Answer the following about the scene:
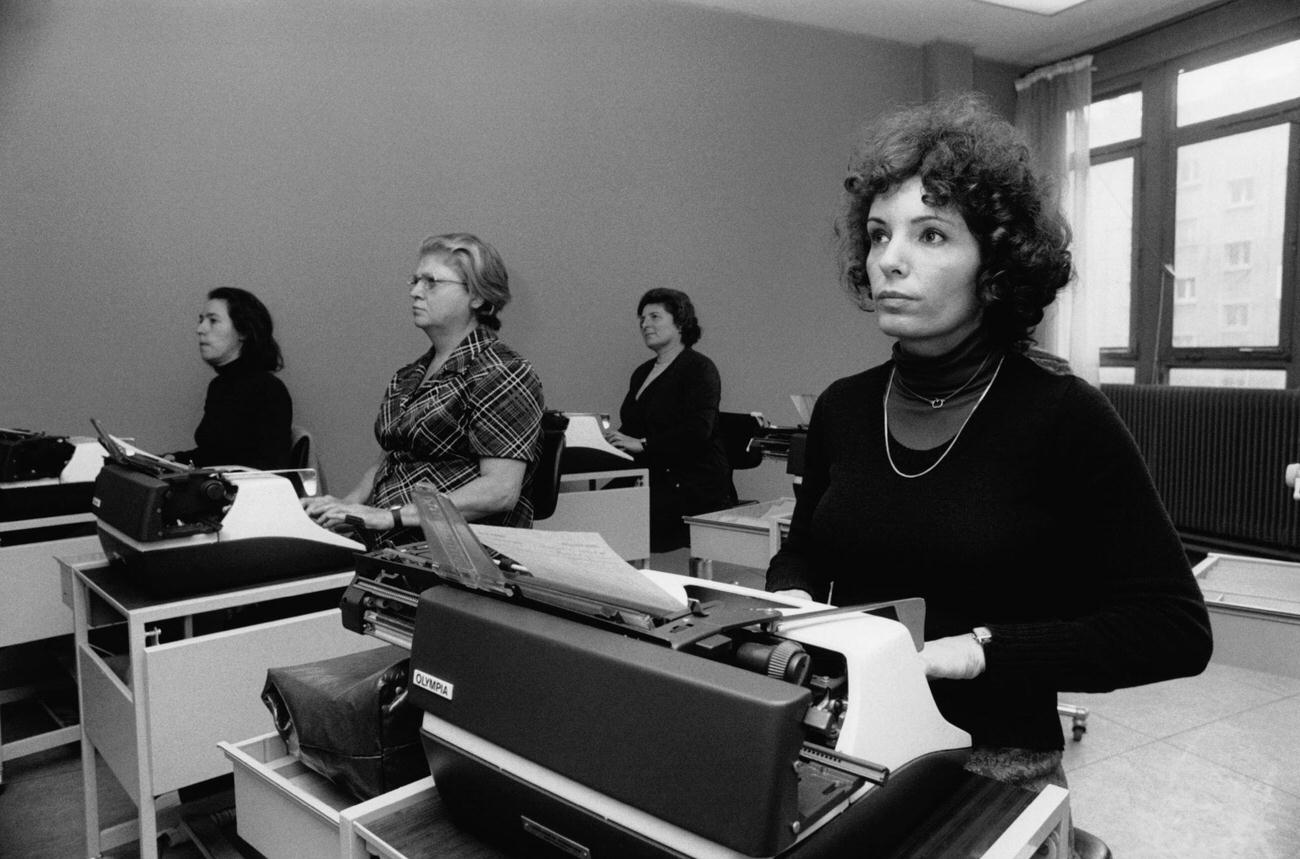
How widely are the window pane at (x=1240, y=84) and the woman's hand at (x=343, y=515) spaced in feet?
17.5

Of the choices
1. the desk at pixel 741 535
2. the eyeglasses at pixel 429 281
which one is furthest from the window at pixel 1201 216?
the eyeglasses at pixel 429 281

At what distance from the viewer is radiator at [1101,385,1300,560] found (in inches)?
155

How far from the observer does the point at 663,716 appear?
59 cm

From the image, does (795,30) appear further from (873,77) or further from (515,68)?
(515,68)

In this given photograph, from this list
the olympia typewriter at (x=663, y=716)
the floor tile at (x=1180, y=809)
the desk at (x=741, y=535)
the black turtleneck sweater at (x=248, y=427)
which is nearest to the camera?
the olympia typewriter at (x=663, y=716)

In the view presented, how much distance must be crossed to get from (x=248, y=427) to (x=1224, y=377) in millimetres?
5238

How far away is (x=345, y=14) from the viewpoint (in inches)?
155

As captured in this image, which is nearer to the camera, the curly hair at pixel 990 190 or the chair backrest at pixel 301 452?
the curly hair at pixel 990 190

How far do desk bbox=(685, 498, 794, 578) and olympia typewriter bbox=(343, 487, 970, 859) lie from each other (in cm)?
194

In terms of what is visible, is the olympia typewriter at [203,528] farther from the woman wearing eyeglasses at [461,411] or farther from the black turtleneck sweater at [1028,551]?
the black turtleneck sweater at [1028,551]

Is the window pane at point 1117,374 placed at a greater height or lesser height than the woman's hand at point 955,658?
greater

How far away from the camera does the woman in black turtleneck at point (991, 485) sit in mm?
953

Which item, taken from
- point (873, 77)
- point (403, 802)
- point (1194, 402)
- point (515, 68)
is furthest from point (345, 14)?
point (1194, 402)

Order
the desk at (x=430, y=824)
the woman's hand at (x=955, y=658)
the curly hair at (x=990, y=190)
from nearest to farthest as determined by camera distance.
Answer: the desk at (x=430, y=824), the woman's hand at (x=955, y=658), the curly hair at (x=990, y=190)
